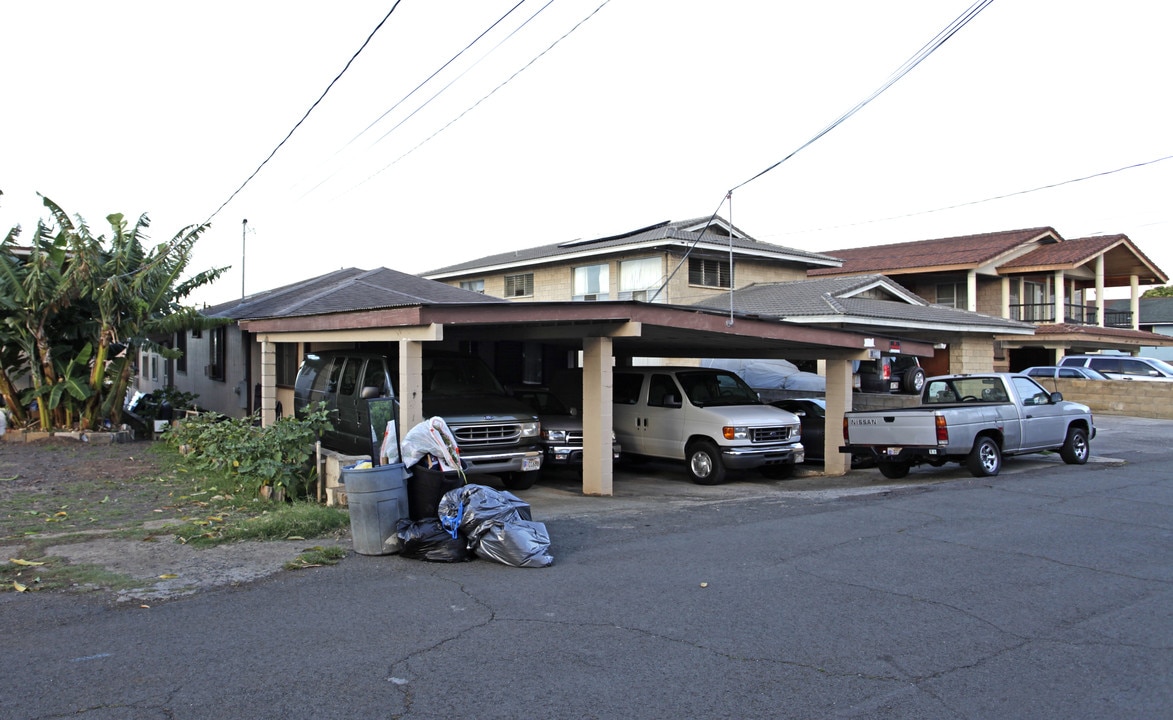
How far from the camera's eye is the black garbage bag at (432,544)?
7.82m

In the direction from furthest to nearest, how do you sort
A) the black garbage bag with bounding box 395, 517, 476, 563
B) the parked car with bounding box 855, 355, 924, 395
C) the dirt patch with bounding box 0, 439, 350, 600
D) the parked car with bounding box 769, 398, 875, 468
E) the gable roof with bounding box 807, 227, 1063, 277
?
the gable roof with bounding box 807, 227, 1063, 277 < the parked car with bounding box 855, 355, 924, 395 < the parked car with bounding box 769, 398, 875, 468 < the black garbage bag with bounding box 395, 517, 476, 563 < the dirt patch with bounding box 0, 439, 350, 600

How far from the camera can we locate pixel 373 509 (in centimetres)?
800

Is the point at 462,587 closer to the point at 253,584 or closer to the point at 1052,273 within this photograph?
the point at 253,584

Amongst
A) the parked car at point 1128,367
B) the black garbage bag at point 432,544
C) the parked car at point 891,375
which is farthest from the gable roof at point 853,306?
the black garbage bag at point 432,544

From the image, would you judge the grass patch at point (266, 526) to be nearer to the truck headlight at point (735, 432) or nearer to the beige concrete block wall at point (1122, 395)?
the truck headlight at point (735, 432)

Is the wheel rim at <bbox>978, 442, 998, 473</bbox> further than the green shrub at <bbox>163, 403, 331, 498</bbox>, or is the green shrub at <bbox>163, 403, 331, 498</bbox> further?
the wheel rim at <bbox>978, 442, 998, 473</bbox>

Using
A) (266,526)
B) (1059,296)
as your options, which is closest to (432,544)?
(266,526)

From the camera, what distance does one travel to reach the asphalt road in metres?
4.59

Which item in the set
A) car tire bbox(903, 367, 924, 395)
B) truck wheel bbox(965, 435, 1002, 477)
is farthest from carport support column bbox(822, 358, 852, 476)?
car tire bbox(903, 367, 924, 395)

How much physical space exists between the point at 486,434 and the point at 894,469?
7.03 metres

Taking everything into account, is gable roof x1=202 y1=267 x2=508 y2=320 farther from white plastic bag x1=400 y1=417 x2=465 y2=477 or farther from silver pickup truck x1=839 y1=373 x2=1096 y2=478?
silver pickup truck x1=839 y1=373 x2=1096 y2=478

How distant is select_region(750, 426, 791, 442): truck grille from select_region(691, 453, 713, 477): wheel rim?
786mm

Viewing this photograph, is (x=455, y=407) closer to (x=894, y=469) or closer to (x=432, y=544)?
(x=432, y=544)

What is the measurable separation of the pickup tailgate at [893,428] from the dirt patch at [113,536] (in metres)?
8.60
